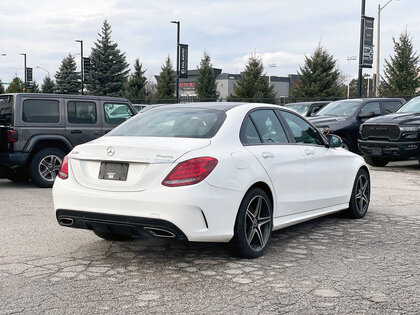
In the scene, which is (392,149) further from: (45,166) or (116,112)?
(45,166)

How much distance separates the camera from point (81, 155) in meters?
5.23

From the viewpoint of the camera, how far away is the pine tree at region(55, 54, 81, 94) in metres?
67.0

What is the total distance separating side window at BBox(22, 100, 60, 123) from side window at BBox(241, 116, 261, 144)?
592cm

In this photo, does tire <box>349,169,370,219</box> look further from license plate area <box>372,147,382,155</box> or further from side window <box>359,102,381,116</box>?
side window <box>359,102,381,116</box>

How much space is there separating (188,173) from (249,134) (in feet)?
3.60

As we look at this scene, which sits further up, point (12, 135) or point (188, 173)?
point (12, 135)

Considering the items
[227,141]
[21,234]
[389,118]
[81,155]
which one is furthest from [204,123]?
[389,118]

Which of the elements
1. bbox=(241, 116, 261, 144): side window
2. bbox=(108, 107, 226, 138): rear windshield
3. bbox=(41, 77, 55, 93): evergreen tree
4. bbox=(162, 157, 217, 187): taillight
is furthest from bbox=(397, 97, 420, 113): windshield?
bbox=(41, 77, 55, 93): evergreen tree

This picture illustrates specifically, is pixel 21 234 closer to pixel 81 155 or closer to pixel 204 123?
pixel 81 155

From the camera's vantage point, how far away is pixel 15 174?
37.1 feet

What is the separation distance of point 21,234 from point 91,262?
159cm

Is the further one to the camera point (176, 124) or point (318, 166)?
point (318, 166)

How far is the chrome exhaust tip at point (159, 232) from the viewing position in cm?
473

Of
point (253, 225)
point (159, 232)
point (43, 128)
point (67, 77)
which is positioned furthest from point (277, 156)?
point (67, 77)
